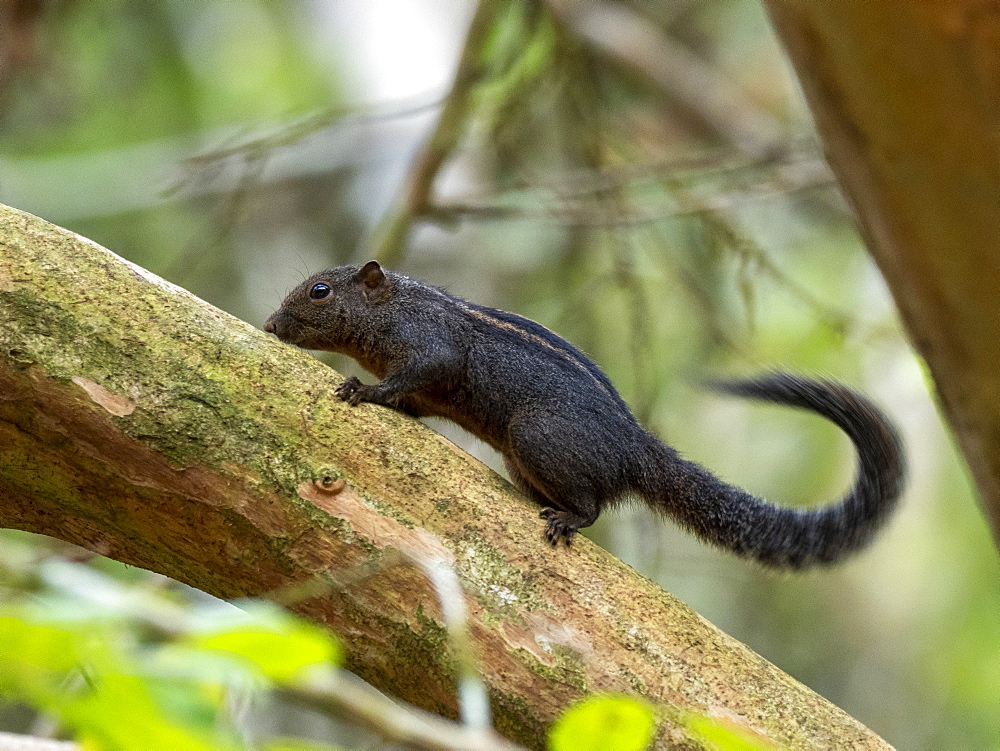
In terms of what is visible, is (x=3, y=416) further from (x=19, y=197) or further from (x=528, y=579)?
(x=19, y=197)

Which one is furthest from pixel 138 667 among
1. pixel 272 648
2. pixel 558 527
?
pixel 558 527

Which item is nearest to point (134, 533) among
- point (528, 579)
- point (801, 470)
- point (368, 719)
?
point (528, 579)

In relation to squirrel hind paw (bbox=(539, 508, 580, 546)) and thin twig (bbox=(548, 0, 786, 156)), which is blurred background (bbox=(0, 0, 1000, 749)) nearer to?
thin twig (bbox=(548, 0, 786, 156))

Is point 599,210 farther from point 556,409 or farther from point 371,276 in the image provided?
point 556,409

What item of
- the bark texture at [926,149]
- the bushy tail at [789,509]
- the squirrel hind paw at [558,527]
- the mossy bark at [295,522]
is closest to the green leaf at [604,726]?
the bark texture at [926,149]

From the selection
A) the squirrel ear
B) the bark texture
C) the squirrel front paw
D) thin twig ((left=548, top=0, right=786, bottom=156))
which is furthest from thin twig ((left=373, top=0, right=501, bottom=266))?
the bark texture
